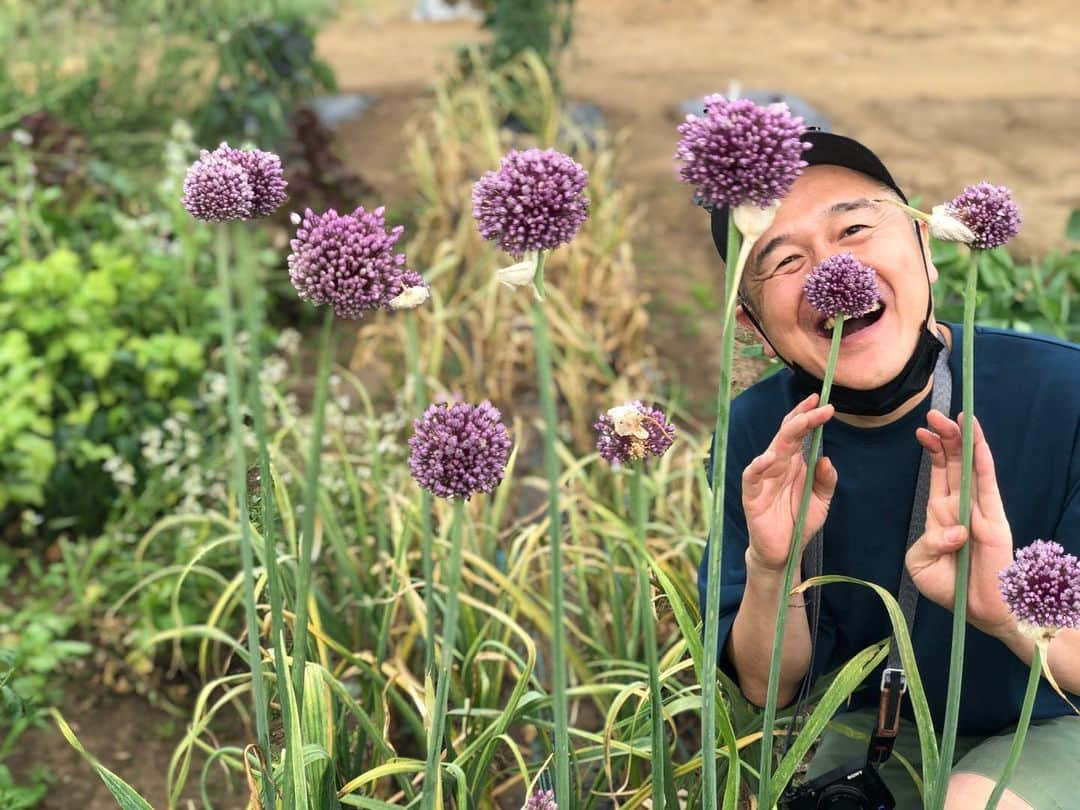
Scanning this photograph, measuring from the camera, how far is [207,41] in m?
6.51

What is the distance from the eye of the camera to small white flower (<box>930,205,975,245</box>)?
4.02 feet

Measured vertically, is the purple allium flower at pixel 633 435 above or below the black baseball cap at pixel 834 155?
below

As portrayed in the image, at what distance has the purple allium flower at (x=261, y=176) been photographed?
1213 mm

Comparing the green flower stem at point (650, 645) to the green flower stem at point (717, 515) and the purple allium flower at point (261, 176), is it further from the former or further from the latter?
the purple allium flower at point (261, 176)

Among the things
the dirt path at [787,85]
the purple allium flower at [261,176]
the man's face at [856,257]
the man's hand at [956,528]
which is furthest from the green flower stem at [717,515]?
the dirt path at [787,85]

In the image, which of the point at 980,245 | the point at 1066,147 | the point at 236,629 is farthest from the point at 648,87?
the point at 980,245

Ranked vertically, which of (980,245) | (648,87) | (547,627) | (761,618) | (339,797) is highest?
(980,245)

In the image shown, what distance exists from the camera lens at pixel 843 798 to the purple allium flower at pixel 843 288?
2.38ft

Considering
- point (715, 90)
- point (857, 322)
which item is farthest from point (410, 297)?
point (715, 90)

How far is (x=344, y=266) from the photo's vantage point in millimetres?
1083

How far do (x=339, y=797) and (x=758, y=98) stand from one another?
653cm

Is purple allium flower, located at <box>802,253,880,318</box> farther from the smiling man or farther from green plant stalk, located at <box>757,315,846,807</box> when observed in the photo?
the smiling man

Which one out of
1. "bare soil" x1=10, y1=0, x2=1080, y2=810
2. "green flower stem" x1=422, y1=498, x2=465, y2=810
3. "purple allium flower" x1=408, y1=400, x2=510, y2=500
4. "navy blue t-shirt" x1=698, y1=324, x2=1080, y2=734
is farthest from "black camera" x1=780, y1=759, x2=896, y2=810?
"bare soil" x1=10, y1=0, x2=1080, y2=810

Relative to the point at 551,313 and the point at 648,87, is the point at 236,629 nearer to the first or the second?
the point at 551,313
